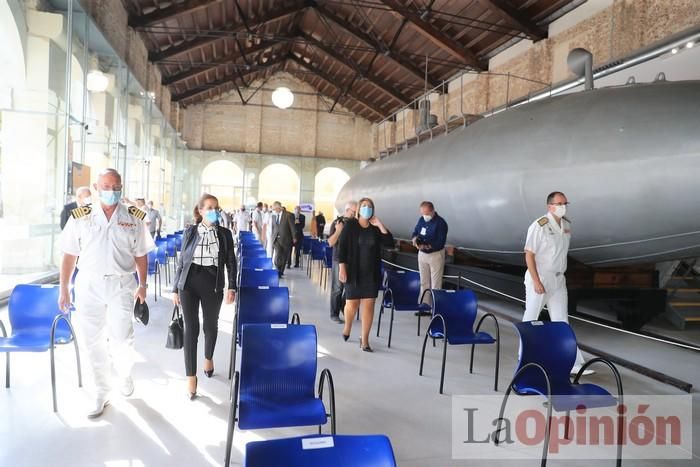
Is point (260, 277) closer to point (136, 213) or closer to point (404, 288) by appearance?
point (404, 288)

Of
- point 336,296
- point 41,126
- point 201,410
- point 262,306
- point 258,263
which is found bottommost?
point 201,410

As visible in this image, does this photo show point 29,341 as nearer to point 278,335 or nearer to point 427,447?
point 278,335

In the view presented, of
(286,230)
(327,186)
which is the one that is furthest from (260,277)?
(327,186)

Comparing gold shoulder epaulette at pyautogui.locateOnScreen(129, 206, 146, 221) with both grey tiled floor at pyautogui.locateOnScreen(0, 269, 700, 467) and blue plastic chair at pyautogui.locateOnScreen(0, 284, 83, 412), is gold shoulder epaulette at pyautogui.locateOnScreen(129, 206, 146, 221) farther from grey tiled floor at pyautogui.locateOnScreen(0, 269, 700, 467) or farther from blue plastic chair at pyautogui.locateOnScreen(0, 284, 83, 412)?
grey tiled floor at pyautogui.locateOnScreen(0, 269, 700, 467)

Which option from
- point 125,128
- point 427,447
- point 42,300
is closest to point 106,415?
point 42,300

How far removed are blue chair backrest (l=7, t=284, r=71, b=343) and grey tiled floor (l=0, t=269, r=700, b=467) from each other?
0.41 m

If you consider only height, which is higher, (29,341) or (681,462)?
(29,341)

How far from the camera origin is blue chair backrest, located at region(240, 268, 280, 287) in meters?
4.69

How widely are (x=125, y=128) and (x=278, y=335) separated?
34.0 ft

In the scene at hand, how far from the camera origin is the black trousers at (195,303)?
10.5 feet

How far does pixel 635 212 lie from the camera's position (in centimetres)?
375

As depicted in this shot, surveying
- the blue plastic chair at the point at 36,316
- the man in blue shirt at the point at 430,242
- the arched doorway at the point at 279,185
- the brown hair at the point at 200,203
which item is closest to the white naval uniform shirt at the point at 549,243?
the man in blue shirt at the point at 430,242

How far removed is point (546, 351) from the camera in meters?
2.79

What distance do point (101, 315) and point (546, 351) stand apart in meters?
2.65
